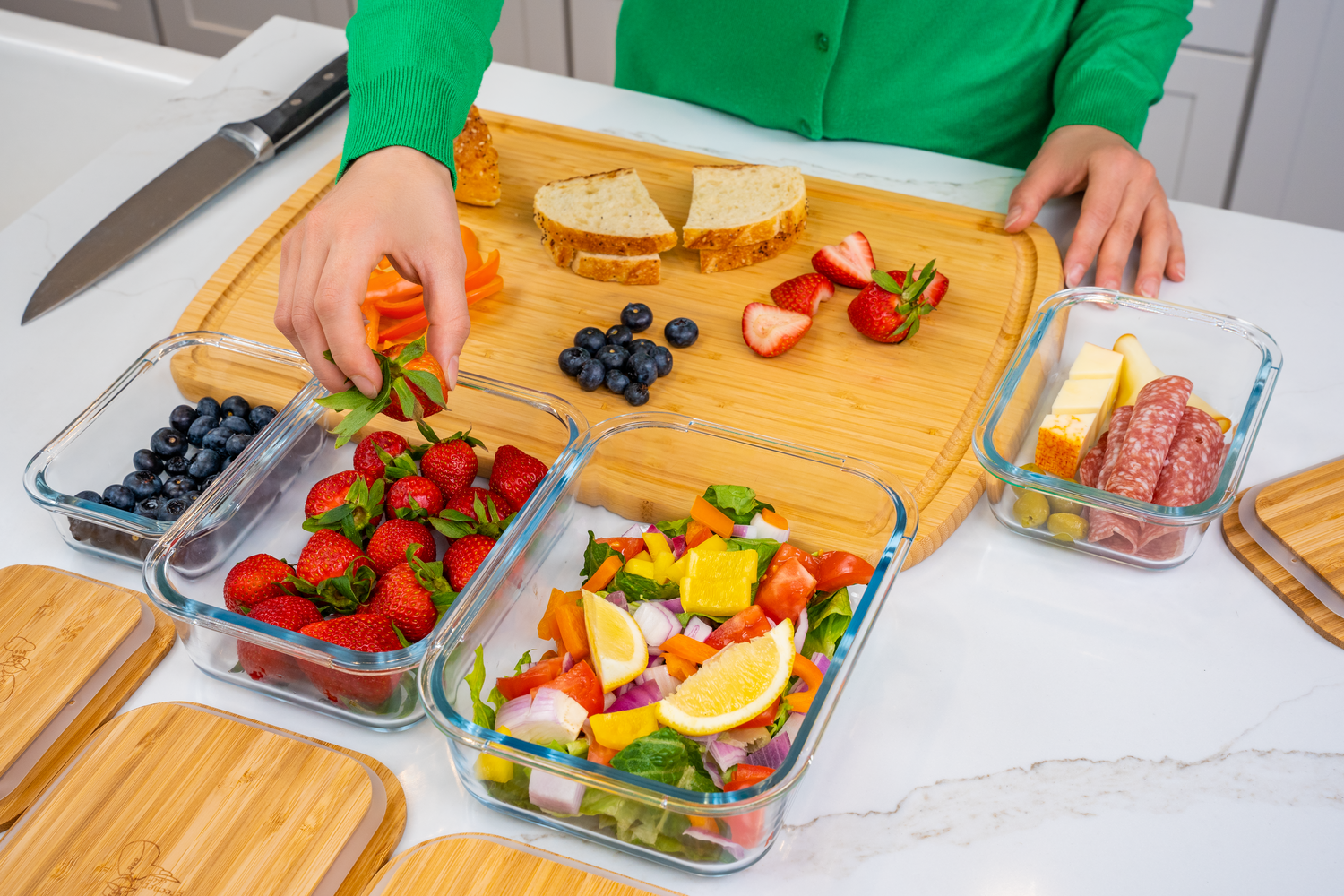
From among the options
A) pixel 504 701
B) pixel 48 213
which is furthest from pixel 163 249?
pixel 504 701

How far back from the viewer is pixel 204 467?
142 cm

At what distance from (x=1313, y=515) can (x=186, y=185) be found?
6.47 feet

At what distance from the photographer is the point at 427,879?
40.8 inches

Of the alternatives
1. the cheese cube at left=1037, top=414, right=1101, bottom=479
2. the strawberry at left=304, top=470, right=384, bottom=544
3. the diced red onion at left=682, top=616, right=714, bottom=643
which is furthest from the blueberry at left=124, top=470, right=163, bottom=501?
the cheese cube at left=1037, top=414, right=1101, bottom=479

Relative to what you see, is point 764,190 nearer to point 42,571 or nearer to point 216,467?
point 216,467

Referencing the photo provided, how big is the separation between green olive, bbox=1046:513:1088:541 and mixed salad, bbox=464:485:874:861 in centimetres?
31

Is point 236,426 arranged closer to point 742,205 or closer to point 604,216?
point 604,216

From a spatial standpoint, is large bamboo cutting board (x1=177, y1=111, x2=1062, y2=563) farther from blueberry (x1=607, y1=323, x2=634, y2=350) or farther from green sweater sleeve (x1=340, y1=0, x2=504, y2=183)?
green sweater sleeve (x1=340, y1=0, x2=504, y2=183)

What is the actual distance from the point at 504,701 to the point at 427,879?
Result: 19cm

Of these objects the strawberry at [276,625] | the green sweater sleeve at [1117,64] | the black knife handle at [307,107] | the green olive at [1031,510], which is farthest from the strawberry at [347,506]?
the green sweater sleeve at [1117,64]

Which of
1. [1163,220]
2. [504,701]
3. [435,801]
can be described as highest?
[1163,220]

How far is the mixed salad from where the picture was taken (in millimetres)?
1038

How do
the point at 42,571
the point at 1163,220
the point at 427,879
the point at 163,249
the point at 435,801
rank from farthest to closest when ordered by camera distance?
1. the point at 163,249
2. the point at 1163,220
3. the point at 42,571
4. the point at 435,801
5. the point at 427,879

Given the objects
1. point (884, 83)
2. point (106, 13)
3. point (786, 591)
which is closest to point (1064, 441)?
point (786, 591)
